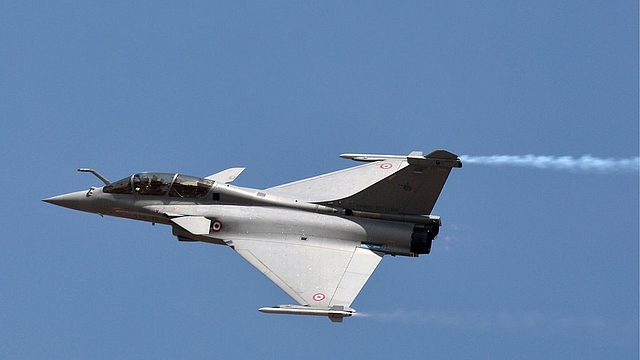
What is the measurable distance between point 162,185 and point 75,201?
9.03 ft

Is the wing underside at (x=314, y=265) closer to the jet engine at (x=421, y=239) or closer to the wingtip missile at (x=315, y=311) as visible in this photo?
the wingtip missile at (x=315, y=311)

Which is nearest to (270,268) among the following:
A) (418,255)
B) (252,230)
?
(252,230)

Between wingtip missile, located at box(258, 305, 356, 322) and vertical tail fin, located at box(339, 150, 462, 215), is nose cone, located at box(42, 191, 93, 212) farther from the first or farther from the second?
wingtip missile, located at box(258, 305, 356, 322)

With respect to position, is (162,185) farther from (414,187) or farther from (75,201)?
(414,187)

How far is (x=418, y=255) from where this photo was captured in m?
40.1

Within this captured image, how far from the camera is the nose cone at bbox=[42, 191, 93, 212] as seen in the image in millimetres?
42250

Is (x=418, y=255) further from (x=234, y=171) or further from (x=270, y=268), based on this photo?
(x=234, y=171)

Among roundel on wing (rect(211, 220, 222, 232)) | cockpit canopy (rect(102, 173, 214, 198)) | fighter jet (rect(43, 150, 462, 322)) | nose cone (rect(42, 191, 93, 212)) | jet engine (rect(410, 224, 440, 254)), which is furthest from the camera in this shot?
nose cone (rect(42, 191, 93, 212))

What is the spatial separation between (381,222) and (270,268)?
11.3 ft

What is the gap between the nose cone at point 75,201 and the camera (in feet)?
139

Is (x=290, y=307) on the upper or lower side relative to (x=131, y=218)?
lower

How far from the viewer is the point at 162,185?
41688mm

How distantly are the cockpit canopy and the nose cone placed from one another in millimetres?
688

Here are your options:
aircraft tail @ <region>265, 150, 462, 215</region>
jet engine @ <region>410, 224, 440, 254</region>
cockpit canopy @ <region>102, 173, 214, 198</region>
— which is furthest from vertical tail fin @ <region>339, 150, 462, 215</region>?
cockpit canopy @ <region>102, 173, 214, 198</region>
